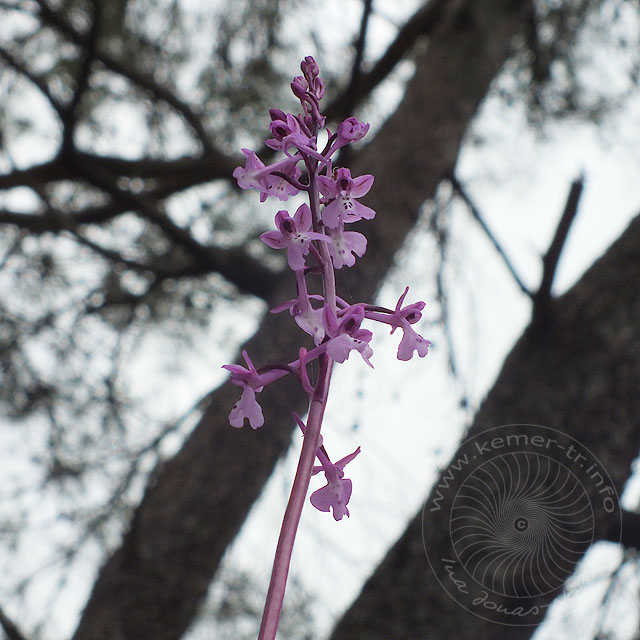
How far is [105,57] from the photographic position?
2.09 metres

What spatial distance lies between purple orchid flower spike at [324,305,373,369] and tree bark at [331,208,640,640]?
0.84 metres

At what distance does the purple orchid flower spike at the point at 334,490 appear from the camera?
34 cm

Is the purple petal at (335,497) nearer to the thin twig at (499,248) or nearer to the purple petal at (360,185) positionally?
the purple petal at (360,185)

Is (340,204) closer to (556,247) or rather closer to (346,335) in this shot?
(346,335)

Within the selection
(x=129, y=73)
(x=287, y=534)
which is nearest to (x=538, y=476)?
(x=287, y=534)

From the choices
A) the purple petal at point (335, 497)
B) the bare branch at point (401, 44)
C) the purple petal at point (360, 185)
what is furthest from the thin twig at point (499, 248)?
the purple petal at point (335, 497)

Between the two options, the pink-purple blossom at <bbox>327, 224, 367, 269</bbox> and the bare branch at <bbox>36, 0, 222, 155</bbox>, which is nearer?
the pink-purple blossom at <bbox>327, 224, 367, 269</bbox>

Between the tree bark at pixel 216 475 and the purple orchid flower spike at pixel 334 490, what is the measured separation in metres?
1.02

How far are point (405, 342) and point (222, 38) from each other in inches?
99.6

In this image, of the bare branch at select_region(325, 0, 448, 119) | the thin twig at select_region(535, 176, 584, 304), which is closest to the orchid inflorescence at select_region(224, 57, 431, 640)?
the thin twig at select_region(535, 176, 584, 304)

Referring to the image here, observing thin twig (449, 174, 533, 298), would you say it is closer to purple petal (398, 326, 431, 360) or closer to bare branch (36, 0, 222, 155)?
bare branch (36, 0, 222, 155)

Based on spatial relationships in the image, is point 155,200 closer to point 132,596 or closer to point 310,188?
point 132,596

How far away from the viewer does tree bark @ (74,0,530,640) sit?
1.48 metres

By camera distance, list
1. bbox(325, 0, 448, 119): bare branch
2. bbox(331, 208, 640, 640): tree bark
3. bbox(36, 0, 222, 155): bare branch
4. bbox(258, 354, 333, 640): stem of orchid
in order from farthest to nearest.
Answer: bbox(325, 0, 448, 119): bare branch < bbox(36, 0, 222, 155): bare branch < bbox(331, 208, 640, 640): tree bark < bbox(258, 354, 333, 640): stem of orchid
